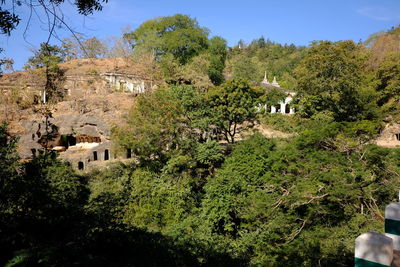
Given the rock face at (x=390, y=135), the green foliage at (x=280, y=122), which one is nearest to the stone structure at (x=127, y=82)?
the green foliage at (x=280, y=122)

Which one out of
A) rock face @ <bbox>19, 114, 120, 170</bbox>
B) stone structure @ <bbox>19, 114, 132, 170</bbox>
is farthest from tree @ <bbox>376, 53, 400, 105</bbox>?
rock face @ <bbox>19, 114, 120, 170</bbox>

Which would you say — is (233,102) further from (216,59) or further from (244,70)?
(244,70)

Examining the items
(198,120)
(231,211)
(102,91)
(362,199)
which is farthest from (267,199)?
(102,91)

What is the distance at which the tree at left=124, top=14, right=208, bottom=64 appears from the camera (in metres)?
26.2

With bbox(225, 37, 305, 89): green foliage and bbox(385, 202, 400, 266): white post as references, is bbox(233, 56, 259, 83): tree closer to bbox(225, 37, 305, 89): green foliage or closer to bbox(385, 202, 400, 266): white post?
bbox(225, 37, 305, 89): green foliage

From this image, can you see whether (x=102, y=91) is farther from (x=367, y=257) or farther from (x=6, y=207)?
(x=367, y=257)

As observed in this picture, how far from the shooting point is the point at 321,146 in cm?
1054

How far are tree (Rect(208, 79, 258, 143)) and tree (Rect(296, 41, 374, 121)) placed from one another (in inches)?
Result: 197

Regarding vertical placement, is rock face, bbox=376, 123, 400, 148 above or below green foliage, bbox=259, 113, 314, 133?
below

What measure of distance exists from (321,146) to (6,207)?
10086 mm

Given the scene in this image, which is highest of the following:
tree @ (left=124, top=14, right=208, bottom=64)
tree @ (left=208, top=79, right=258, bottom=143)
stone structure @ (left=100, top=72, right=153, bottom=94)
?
tree @ (left=124, top=14, right=208, bottom=64)

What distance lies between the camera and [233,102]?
47.0 feet

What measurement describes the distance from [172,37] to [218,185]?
66.2ft

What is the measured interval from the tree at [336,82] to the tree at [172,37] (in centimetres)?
1252
